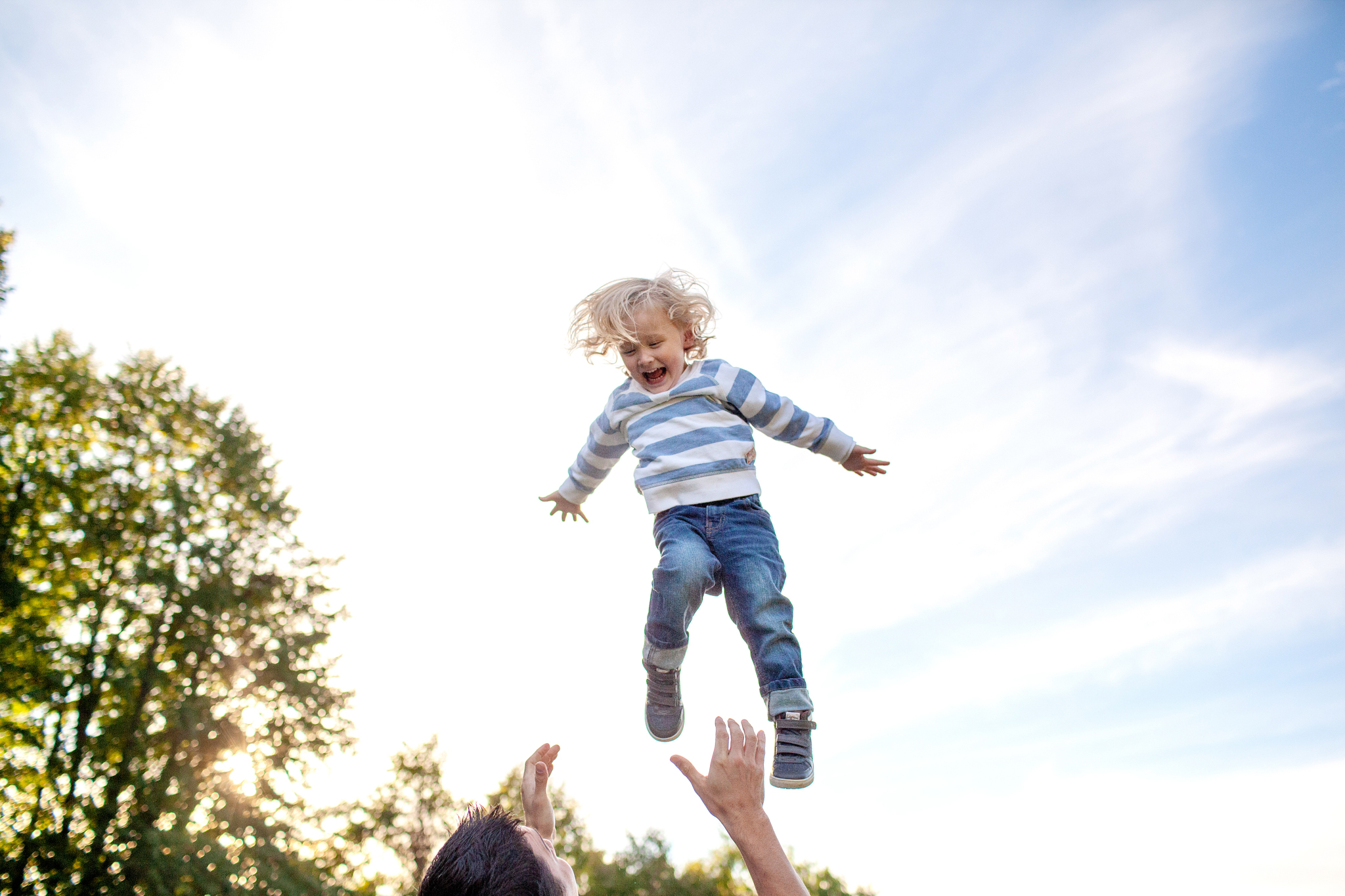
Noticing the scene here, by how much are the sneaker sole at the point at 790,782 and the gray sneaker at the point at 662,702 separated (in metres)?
0.53

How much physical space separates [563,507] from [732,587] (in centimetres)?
106

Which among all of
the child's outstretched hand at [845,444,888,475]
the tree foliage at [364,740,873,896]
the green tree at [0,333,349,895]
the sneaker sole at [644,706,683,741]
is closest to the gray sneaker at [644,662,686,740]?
the sneaker sole at [644,706,683,741]

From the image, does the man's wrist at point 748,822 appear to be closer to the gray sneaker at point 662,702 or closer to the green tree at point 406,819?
the gray sneaker at point 662,702

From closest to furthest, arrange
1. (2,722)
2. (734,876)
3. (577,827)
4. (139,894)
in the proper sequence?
(139,894) → (2,722) → (577,827) → (734,876)

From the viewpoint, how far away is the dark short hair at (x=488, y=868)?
232cm

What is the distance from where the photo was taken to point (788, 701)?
2.84m

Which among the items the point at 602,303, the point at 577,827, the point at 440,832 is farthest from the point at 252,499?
the point at 602,303

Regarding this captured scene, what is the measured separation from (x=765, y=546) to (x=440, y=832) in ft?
71.3

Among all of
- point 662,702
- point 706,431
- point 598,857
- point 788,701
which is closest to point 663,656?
point 662,702

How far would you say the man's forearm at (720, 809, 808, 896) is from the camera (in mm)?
2229

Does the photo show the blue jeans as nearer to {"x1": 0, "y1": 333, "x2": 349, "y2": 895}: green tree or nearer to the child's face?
the child's face

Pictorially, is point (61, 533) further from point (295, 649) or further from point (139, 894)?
point (139, 894)

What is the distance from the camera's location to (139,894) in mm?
13391

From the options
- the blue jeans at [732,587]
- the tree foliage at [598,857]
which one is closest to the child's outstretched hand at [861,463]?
the blue jeans at [732,587]
